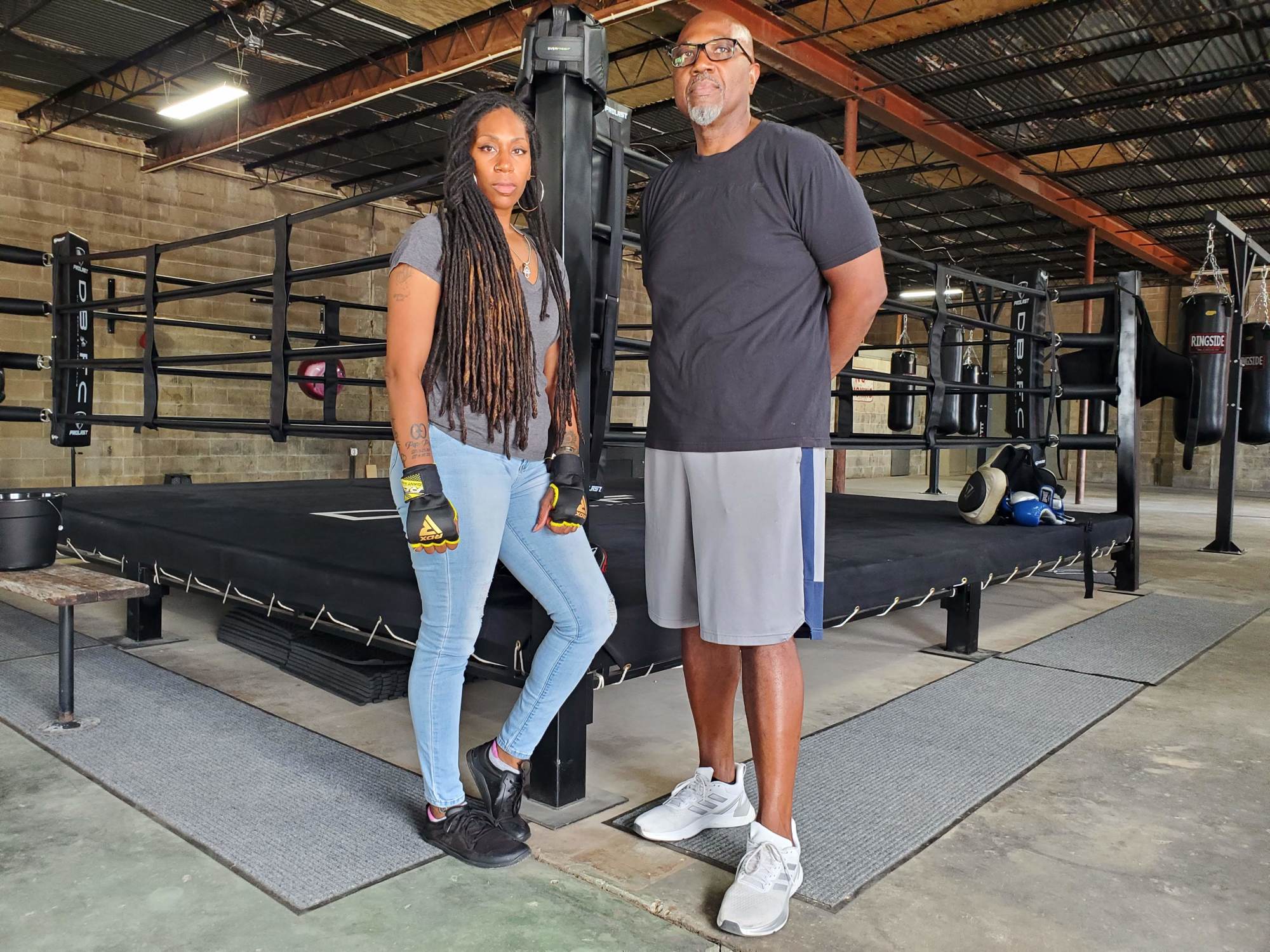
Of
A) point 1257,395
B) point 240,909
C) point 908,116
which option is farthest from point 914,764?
point 908,116

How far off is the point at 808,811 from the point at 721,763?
24 centimetres

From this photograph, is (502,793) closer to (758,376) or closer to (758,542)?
(758,542)

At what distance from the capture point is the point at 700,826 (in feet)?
5.74

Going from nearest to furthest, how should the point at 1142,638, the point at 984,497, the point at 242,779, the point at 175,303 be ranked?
the point at 242,779, the point at 1142,638, the point at 984,497, the point at 175,303

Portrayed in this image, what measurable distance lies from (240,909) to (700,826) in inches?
31.4

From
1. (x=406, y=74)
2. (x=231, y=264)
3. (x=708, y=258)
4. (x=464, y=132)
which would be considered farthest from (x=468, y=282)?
(x=231, y=264)

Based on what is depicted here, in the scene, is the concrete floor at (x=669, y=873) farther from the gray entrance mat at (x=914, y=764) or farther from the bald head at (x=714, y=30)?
the bald head at (x=714, y=30)

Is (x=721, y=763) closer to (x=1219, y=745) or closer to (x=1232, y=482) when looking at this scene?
(x=1219, y=745)

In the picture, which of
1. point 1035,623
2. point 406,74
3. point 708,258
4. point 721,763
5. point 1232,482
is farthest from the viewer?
point 406,74

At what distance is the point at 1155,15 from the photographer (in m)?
A: 7.07

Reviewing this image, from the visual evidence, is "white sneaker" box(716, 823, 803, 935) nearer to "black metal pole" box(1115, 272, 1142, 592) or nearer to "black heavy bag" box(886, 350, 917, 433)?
"black metal pole" box(1115, 272, 1142, 592)

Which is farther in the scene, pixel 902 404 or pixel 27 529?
pixel 902 404

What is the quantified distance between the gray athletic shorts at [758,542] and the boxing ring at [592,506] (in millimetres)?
444

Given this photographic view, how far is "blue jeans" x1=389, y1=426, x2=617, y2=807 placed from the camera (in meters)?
1.57
